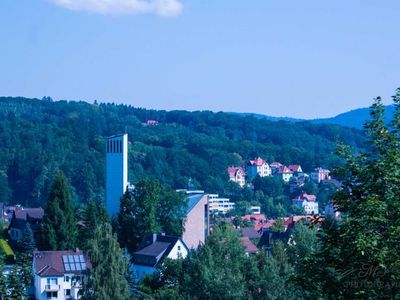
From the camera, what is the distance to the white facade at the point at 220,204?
8069 cm

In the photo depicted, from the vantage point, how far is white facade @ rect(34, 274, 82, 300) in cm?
2973

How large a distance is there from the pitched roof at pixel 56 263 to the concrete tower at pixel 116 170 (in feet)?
42.8

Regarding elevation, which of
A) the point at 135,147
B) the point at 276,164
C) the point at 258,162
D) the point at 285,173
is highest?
the point at 135,147

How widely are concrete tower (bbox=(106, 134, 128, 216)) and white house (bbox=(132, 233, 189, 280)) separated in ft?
32.5

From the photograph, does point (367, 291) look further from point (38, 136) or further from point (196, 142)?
point (196, 142)

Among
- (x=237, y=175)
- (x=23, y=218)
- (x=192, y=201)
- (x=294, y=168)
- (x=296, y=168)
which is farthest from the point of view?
(x=294, y=168)

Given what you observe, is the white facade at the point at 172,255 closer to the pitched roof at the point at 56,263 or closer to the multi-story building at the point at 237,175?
the pitched roof at the point at 56,263

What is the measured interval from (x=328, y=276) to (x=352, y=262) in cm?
47

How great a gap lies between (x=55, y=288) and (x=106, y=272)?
6244 mm

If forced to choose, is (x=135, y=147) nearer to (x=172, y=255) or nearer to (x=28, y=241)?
Answer: (x=28, y=241)

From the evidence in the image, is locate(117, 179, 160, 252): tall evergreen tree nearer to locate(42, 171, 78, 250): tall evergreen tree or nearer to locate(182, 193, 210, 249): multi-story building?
locate(182, 193, 210, 249): multi-story building

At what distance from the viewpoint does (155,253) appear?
33094 millimetres

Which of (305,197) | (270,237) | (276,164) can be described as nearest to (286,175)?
(276,164)

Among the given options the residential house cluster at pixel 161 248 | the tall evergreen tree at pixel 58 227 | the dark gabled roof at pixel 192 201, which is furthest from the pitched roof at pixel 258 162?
the tall evergreen tree at pixel 58 227
